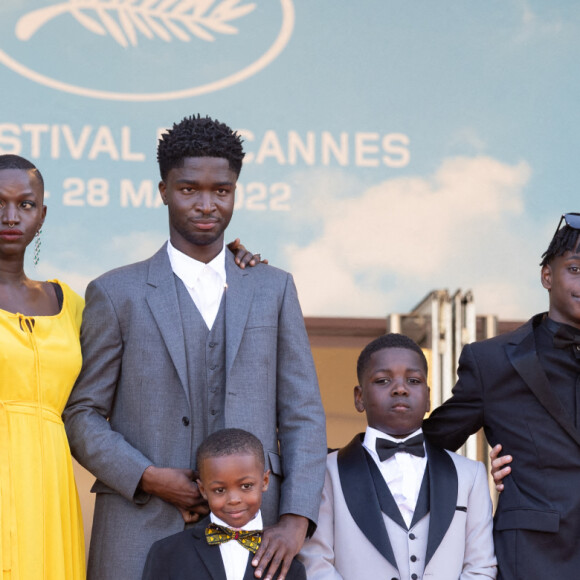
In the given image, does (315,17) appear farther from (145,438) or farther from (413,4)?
(145,438)

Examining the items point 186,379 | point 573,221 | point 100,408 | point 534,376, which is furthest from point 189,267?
point 573,221

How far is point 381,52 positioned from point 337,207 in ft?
2.97

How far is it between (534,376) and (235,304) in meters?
0.94

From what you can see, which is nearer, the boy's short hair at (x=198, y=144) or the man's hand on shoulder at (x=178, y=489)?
the man's hand on shoulder at (x=178, y=489)

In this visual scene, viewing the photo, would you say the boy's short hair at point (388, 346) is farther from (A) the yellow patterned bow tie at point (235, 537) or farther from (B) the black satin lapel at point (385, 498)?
(A) the yellow patterned bow tie at point (235, 537)

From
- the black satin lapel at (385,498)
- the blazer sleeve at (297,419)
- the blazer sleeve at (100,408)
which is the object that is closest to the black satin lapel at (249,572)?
the blazer sleeve at (297,419)

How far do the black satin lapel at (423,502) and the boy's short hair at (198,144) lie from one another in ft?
3.52

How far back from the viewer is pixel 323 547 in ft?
11.4

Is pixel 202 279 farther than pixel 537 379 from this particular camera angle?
No

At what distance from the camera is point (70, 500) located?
3.36 m

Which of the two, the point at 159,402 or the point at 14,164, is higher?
the point at 14,164

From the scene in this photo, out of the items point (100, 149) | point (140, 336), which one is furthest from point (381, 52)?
point (140, 336)

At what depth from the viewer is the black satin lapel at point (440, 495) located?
3.43 metres

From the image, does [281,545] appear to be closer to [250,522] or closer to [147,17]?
[250,522]
